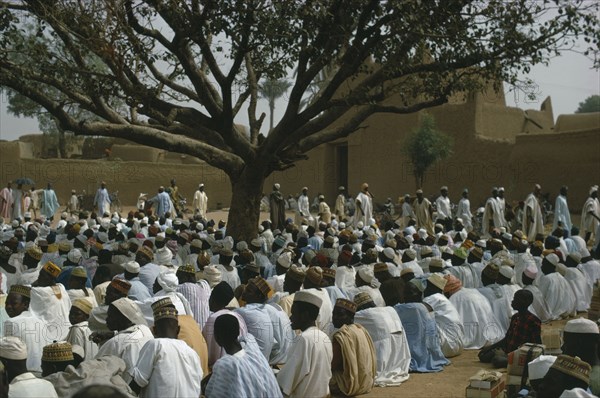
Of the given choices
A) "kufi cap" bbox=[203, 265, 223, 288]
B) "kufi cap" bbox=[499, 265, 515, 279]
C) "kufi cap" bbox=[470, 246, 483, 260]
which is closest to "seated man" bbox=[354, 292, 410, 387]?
"kufi cap" bbox=[203, 265, 223, 288]

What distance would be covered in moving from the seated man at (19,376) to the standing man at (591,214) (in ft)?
51.3

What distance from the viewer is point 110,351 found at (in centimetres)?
521

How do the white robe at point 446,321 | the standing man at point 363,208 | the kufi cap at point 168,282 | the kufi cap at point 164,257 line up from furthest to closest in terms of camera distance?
1. the standing man at point 363,208
2. the kufi cap at point 164,257
3. the white robe at point 446,321
4. the kufi cap at point 168,282

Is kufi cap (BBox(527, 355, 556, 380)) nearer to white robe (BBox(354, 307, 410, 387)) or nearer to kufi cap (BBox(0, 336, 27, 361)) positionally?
white robe (BBox(354, 307, 410, 387))

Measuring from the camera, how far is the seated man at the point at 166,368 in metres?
4.76

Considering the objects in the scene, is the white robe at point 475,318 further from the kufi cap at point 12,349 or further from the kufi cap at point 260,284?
the kufi cap at point 12,349

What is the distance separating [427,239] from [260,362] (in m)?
9.62

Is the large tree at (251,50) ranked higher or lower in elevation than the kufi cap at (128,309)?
higher

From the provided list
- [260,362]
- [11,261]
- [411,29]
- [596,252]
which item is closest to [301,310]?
[260,362]

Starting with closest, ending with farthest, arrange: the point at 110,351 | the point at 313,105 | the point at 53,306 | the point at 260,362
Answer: the point at 260,362, the point at 110,351, the point at 53,306, the point at 313,105

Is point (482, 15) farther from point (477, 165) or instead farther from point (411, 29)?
point (477, 165)

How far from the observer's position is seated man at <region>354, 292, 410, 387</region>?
7375mm

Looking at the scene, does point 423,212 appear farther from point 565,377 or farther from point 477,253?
point 565,377

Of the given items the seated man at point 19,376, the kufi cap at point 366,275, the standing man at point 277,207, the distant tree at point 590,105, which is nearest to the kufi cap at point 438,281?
the kufi cap at point 366,275
